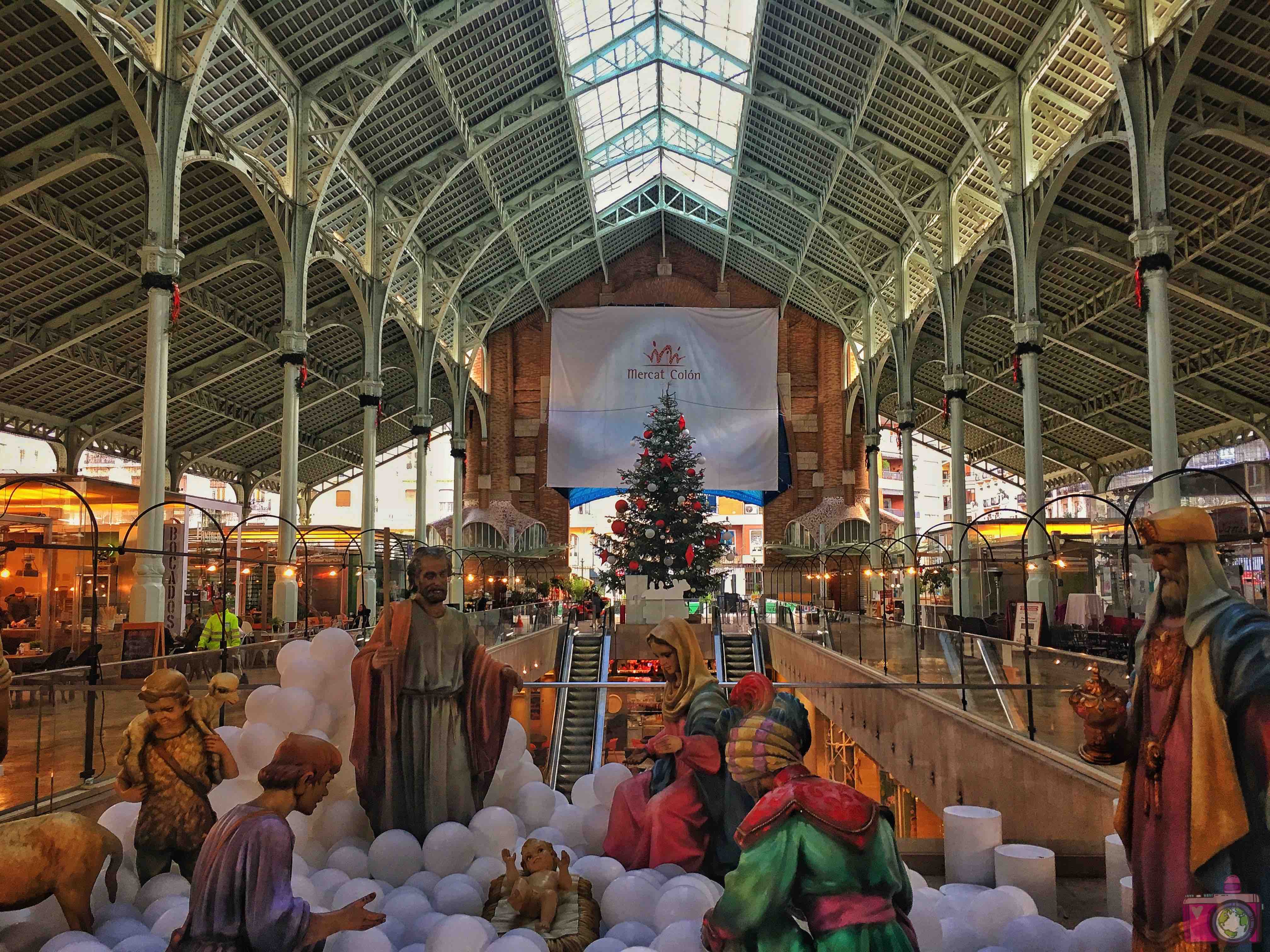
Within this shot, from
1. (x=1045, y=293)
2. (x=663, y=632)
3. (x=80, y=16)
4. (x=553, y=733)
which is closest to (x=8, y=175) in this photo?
(x=80, y=16)

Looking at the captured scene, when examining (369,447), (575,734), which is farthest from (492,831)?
(369,447)

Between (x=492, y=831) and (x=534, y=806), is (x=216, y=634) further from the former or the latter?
(x=492, y=831)

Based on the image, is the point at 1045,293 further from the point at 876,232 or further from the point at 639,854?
the point at 639,854

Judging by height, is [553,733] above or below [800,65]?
below

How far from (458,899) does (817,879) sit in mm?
1989

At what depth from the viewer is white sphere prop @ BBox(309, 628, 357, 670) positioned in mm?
4758

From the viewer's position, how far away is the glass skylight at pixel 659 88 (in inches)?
893

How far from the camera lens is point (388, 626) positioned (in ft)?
14.1

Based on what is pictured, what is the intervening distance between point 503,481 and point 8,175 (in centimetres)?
2255

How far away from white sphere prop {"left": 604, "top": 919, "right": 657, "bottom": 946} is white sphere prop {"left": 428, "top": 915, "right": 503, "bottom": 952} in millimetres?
458

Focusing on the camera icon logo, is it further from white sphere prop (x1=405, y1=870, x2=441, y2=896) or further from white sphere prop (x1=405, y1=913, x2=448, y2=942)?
white sphere prop (x1=405, y1=870, x2=441, y2=896)

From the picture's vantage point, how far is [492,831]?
4.21 m

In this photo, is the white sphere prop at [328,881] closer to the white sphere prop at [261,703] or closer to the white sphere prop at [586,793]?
the white sphere prop at [261,703]

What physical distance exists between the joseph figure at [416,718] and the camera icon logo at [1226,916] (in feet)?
9.52
